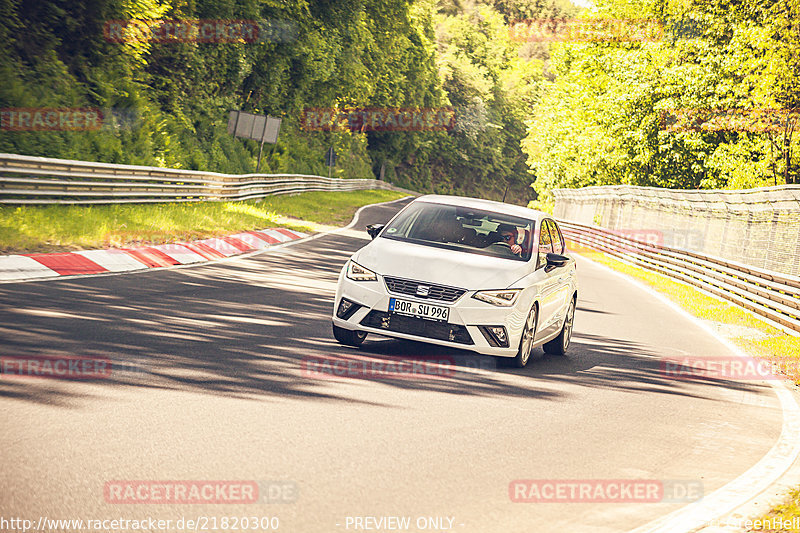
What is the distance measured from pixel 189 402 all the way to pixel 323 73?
43634mm

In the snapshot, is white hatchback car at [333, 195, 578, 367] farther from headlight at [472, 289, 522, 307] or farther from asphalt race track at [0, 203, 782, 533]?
asphalt race track at [0, 203, 782, 533]

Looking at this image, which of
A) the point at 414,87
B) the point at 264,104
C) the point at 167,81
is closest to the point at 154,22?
the point at 167,81

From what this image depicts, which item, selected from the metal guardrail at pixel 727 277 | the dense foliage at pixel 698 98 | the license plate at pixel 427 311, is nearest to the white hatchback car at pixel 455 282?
the license plate at pixel 427 311

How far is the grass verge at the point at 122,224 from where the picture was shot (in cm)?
1415

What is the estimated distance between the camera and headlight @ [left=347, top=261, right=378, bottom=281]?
30.4ft

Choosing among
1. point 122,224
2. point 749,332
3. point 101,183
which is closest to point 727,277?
point 749,332

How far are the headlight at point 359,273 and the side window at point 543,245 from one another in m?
1.96

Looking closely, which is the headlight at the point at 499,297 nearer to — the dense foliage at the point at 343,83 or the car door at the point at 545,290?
the car door at the point at 545,290

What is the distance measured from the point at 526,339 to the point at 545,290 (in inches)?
31.6

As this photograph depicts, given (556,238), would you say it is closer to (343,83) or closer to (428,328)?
(428,328)

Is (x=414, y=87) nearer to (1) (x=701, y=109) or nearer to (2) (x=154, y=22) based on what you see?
(1) (x=701, y=109)

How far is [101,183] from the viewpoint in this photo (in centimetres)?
1873

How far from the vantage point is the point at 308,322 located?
441 inches

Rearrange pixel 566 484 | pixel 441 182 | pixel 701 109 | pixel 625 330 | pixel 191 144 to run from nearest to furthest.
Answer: pixel 566 484 < pixel 625 330 < pixel 191 144 < pixel 701 109 < pixel 441 182
